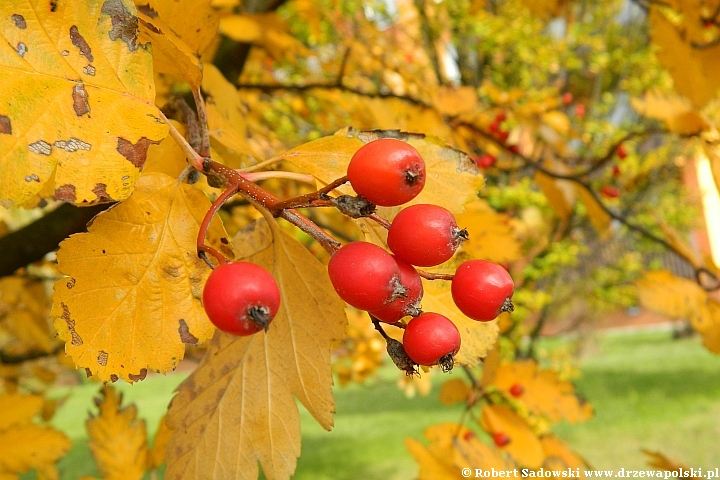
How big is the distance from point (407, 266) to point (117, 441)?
95 cm

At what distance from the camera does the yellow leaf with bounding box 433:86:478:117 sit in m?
1.71

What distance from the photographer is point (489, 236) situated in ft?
4.20

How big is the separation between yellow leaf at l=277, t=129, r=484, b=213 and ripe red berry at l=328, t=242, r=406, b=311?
200 mm

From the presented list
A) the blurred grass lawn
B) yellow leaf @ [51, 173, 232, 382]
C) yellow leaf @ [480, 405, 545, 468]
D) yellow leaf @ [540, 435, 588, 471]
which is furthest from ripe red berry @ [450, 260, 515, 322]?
the blurred grass lawn

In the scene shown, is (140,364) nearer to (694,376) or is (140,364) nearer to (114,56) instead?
(114,56)

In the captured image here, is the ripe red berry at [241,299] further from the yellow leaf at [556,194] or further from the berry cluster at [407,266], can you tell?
the yellow leaf at [556,194]

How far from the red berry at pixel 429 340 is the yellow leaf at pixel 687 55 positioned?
1171 mm

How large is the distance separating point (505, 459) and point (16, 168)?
123cm

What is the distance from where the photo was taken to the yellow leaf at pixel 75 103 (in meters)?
0.48

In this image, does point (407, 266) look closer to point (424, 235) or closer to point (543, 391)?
point (424, 235)

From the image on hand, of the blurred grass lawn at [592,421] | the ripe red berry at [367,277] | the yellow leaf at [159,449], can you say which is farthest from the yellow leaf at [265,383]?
the blurred grass lawn at [592,421]

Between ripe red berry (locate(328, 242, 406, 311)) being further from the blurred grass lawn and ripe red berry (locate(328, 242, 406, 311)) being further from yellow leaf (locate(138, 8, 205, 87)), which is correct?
the blurred grass lawn

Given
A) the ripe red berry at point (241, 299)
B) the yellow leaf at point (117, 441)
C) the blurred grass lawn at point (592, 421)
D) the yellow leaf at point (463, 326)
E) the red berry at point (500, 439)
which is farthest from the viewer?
the blurred grass lawn at point (592, 421)

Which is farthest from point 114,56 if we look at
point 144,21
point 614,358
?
point 614,358
